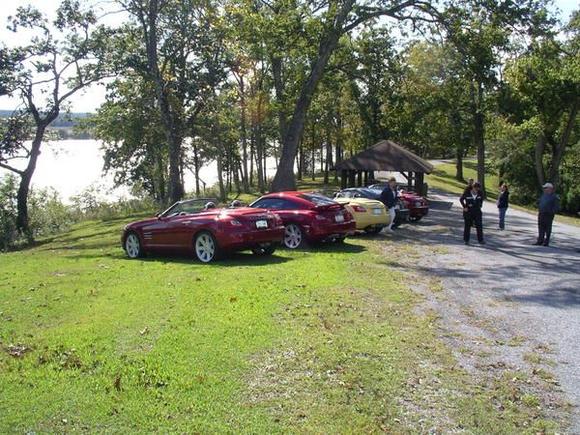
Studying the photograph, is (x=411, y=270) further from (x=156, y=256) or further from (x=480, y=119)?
(x=480, y=119)

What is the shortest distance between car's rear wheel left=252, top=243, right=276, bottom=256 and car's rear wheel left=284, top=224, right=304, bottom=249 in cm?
105

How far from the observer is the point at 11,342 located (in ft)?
23.5

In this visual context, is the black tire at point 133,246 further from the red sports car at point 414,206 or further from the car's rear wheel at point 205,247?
the red sports car at point 414,206

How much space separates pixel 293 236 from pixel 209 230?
114 inches

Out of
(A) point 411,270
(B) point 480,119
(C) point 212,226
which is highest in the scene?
(B) point 480,119

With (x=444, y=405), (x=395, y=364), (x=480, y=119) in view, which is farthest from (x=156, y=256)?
(x=480, y=119)

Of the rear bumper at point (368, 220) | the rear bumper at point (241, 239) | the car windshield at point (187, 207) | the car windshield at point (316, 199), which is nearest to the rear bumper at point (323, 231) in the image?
the car windshield at point (316, 199)

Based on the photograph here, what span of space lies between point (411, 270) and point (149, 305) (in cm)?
588

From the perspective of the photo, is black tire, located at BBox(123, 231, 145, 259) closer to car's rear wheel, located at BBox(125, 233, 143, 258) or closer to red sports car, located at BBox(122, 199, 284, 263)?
car's rear wheel, located at BBox(125, 233, 143, 258)

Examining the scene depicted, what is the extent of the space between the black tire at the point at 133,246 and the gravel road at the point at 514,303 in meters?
6.26

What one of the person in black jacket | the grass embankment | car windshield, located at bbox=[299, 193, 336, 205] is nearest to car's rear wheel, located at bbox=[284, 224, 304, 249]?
car windshield, located at bbox=[299, 193, 336, 205]

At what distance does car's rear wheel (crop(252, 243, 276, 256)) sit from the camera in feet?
46.6

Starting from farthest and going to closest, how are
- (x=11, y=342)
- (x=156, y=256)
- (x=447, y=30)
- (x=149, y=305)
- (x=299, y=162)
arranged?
1. (x=299, y=162)
2. (x=447, y=30)
3. (x=156, y=256)
4. (x=149, y=305)
5. (x=11, y=342)

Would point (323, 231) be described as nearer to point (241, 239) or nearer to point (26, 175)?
point (241, 239)
